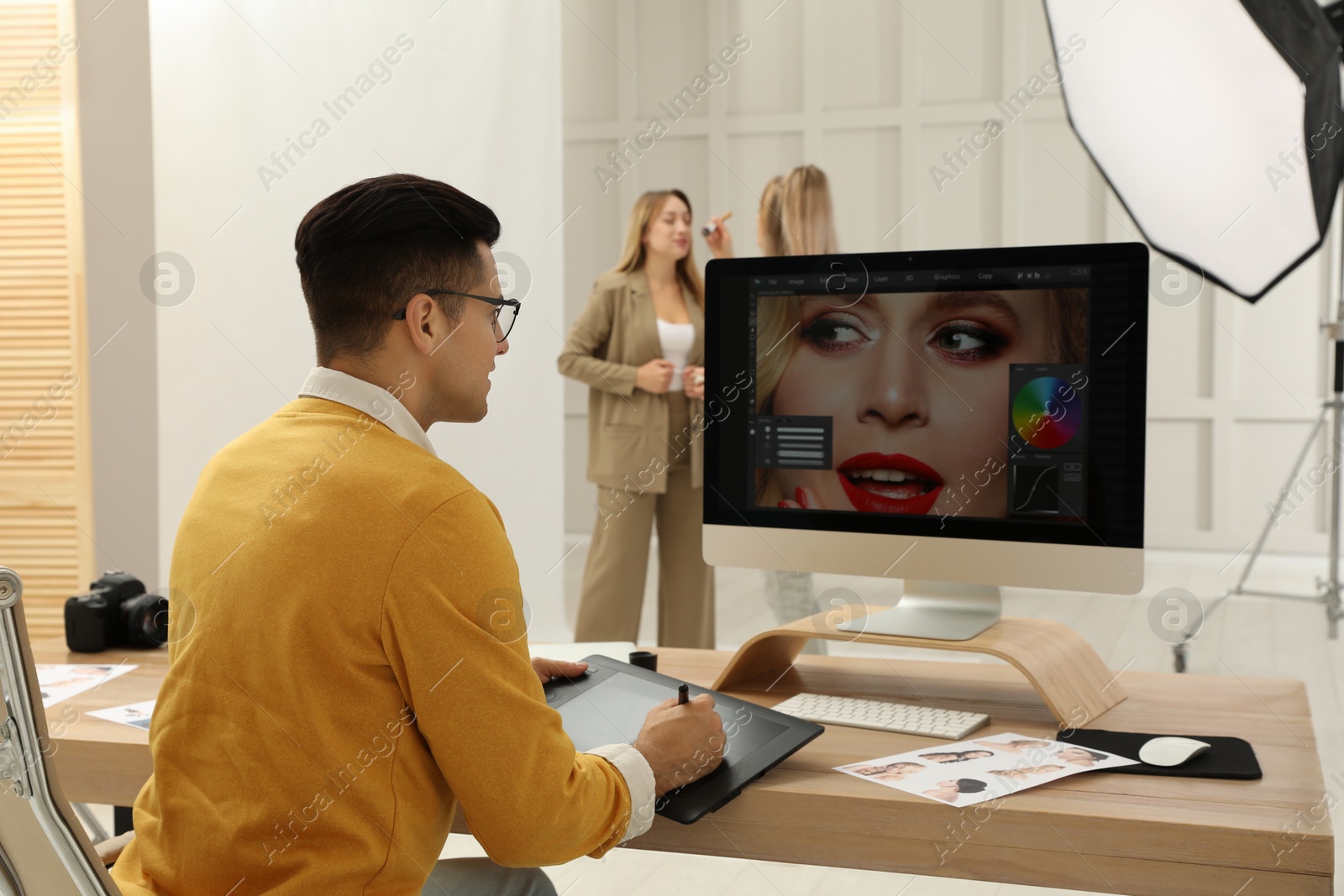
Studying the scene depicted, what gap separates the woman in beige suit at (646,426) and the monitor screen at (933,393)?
1919 mm

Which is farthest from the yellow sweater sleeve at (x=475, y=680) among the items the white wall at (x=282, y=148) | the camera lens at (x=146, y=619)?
the white wall at (x=282, y=148)

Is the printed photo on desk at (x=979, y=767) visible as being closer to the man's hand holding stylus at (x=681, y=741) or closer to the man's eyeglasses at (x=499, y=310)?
the man's hand holding stylus at (x=681, y=741)

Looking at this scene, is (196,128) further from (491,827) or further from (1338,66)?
(1338,66)

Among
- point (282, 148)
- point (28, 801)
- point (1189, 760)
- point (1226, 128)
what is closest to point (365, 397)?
point (28, 801)

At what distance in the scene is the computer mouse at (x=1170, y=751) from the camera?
3.78 feet

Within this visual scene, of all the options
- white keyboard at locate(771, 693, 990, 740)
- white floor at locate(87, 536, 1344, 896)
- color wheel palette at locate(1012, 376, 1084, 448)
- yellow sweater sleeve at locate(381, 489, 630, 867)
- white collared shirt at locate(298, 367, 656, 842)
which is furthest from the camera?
white floor at locate(87, 536, 1344, 896)

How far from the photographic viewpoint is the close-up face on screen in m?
1.42

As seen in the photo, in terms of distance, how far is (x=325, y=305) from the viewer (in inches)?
44.1

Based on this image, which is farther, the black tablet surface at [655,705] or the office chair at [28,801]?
the black tablet surface at [655,705]

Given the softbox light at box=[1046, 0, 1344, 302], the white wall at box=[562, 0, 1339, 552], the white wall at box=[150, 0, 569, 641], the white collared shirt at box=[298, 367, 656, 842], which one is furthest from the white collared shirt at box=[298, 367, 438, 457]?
the white wall at box=[562, 0, 1339, 552]

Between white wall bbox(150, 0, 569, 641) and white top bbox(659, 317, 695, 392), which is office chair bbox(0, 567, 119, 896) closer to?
white top bbox(659, 317, 695, 392)

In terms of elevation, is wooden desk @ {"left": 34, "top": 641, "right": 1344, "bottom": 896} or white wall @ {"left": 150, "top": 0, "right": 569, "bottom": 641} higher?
white wall @ {"left": 150, "top": 0, "right": 569, "bottom": 641}

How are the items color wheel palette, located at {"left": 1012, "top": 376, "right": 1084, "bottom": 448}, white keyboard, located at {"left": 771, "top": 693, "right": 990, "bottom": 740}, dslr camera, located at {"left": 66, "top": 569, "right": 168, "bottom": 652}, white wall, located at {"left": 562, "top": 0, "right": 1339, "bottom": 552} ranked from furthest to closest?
white wall, located at {"left": 562, "top": 0, "right": 1339, "bottom": 552} < dslr camera, located at {"left": 66, "top": 569, "right": 168, "bottom": 652} < color wheel palette, located at {"left": 1012, "top": 376, "right": 1084, "bottom": 448} < white keyboard, located at {"left": 771, "top": 693, "right": 990, "bottom": 740}

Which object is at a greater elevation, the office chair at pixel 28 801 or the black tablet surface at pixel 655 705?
the office chair at pixel 28 801
